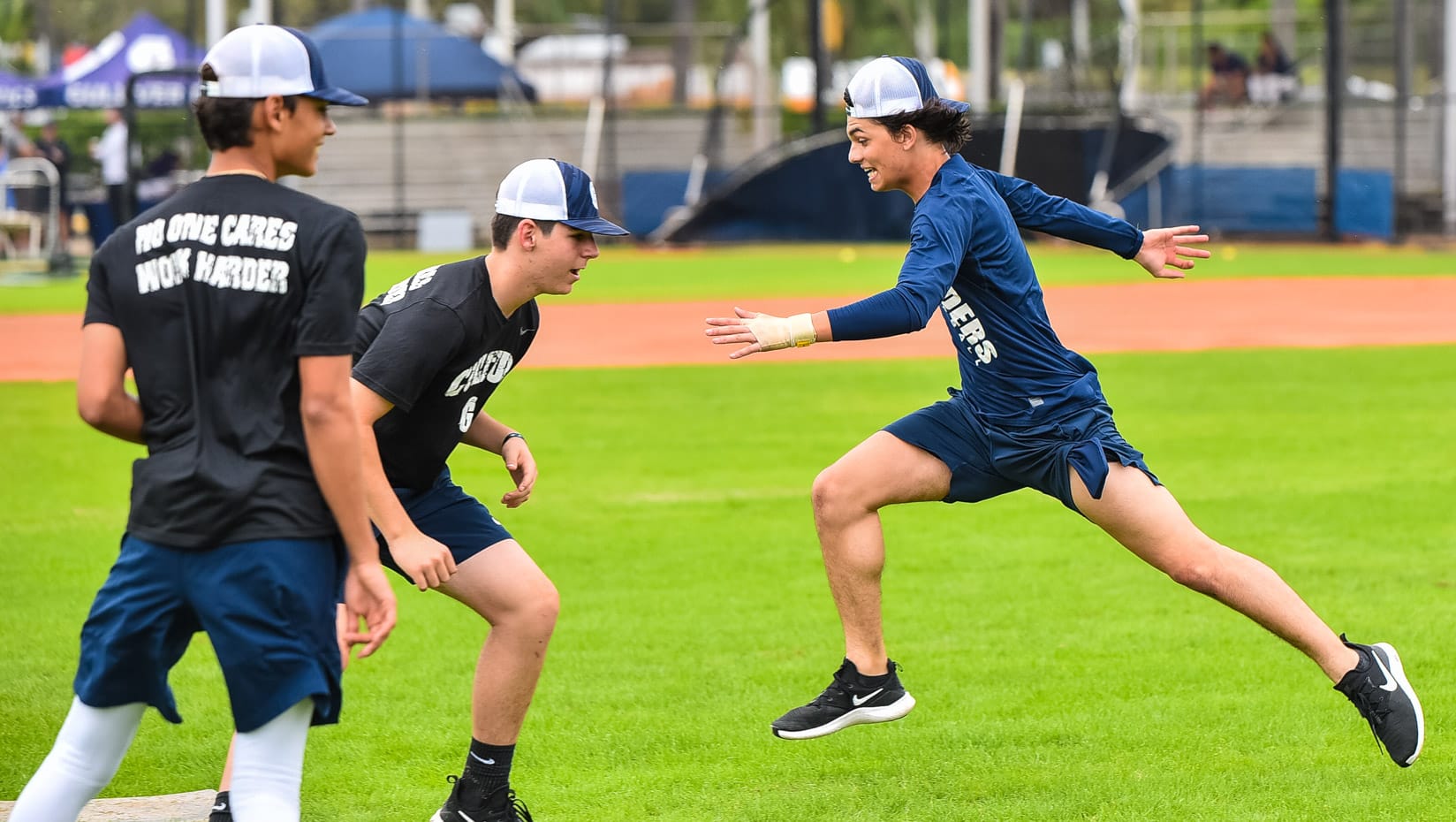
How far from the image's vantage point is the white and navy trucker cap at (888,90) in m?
5.45

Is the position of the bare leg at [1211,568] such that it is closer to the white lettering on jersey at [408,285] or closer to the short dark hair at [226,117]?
the white lettering on jersey at [408,285]

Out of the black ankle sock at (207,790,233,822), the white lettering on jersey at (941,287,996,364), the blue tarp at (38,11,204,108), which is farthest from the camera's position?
the blue tarp at (38,11,204,108)

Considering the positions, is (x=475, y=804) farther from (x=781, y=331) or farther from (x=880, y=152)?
(x=880, y=152)

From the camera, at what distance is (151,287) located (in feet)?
11.8

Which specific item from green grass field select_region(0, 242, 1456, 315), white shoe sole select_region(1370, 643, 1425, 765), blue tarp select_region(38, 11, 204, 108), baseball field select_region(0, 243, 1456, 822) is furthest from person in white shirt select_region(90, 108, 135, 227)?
white shoe sole select_region(1370, 643, 1425, 765)

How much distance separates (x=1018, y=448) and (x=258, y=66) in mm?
2857

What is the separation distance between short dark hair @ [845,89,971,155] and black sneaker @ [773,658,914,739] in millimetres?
1700

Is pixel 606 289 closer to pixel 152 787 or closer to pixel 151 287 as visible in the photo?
pixel 152 787

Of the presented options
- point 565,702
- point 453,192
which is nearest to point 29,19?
point 453,192

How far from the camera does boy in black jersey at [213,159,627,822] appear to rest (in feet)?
15.1

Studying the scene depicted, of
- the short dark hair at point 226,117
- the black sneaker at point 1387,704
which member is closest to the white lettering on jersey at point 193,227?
the short dark hair at point 226,117

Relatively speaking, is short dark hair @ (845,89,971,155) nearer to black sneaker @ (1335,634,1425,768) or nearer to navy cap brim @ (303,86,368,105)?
black sneaker @ (1335,634,1425,768)

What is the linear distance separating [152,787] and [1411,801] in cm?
378

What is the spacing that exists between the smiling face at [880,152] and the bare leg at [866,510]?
854 millimetres
